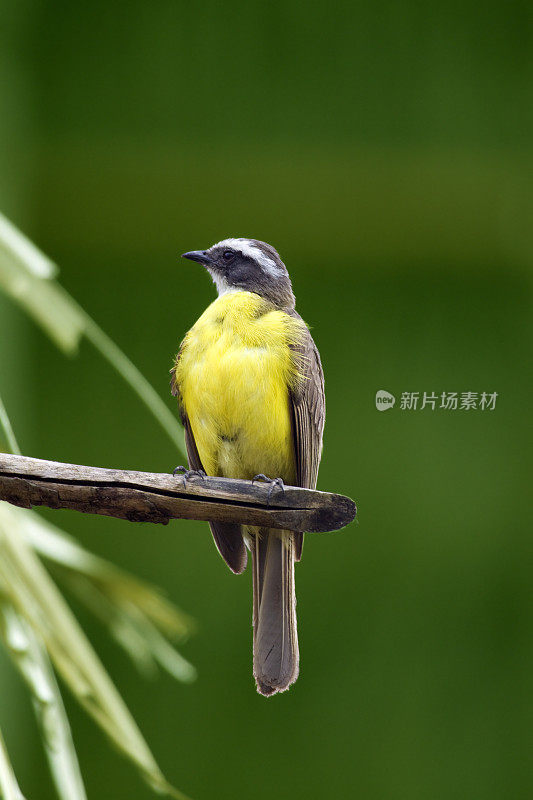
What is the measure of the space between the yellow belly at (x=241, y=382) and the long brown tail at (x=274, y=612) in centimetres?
17

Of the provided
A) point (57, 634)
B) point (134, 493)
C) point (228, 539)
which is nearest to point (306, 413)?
point (228, 539)

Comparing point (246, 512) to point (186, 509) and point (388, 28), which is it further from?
point (388, 28)

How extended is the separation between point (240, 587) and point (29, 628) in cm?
190

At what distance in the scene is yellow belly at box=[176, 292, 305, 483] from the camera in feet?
4.91

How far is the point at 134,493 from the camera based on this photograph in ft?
3.96

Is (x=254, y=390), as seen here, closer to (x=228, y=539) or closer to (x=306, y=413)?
(x=306, y=413)

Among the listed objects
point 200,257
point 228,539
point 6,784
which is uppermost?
point 200,257

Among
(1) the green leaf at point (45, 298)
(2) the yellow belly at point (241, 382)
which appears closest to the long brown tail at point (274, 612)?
(2) the yellow belly at point (241, 382)

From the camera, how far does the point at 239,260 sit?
154cm

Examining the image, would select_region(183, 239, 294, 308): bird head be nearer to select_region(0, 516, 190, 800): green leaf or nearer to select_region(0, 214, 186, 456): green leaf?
select_region(0, 214, 186, 456): green leaf

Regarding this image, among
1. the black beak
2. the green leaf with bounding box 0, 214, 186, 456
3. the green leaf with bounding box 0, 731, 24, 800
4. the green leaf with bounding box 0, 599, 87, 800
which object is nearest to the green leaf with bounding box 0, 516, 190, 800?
the green leaf with bounding box 0, 599, 87, 800

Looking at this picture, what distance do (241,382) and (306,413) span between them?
0.13 metres

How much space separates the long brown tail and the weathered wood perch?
30cm

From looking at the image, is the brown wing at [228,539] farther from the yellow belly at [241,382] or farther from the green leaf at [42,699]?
the green leaf at [42,699]
